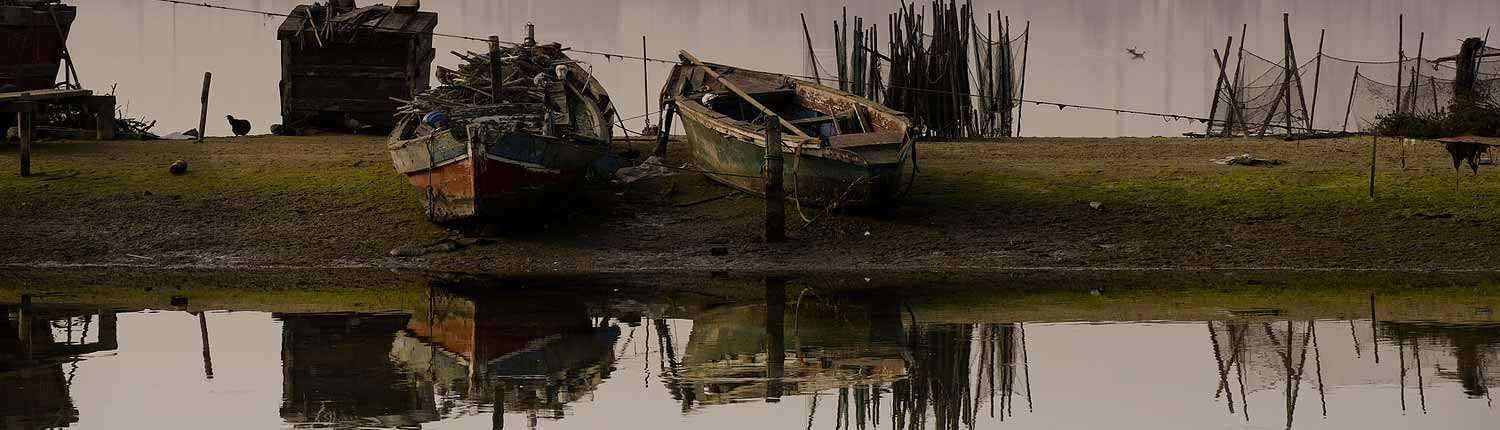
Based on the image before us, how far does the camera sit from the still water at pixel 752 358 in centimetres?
1625

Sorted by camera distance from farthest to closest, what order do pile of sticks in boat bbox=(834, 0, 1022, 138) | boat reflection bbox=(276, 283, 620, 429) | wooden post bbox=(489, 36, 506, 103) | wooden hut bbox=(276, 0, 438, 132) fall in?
1. pile of sticks in boat bbox=(834, 0, 1022, 138)
2. wooden hut bbox=(276, 0, 438, 132)
3. wooden post bbox=(489, 36, 506, 103)
4. boat reflection bbox=(276, 283, 620, 429)

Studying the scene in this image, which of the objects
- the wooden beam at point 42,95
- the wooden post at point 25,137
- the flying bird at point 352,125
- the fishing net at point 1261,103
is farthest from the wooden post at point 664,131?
the fishing net at point 1261,103

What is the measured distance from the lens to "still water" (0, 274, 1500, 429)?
16250 millimetres

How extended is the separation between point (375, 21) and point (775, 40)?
1266 inches

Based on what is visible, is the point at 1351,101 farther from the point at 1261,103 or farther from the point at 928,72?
the point at 928,72

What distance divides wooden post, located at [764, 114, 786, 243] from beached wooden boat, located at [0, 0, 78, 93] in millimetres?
13567

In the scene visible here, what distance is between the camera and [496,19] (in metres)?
71.4

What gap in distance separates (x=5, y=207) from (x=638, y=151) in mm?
8537

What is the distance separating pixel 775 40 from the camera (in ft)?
214

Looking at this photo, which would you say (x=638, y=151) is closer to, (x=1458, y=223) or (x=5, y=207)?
(x=5, y=207)

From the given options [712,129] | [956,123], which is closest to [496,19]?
[956,123]

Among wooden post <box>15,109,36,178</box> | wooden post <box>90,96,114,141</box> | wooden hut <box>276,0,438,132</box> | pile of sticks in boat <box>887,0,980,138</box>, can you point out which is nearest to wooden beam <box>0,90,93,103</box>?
wooden post <box>15,109,36,178</box>

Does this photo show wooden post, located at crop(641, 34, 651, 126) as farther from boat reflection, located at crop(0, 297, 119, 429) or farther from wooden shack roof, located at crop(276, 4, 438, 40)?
boat reflection, located at crop(0, 297, 119, 429)

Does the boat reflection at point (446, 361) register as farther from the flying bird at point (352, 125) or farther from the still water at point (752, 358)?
the flying bird at point (352, 125)
